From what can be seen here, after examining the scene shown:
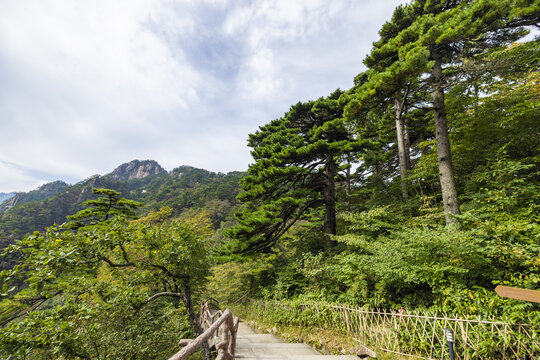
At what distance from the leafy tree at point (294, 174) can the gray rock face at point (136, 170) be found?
122715mm

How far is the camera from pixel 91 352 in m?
6.13

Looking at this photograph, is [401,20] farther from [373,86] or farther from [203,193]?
[203,193]

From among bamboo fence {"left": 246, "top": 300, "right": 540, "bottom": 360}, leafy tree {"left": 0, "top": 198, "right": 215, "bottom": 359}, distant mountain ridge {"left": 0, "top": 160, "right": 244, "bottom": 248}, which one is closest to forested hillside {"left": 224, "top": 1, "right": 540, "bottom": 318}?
bamboo fence {"left": 246, "top": 300, "right": 540, "bottom": 360}

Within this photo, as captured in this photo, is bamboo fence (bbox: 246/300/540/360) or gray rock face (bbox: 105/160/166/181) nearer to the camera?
bamboo fence (bbox: 246/300/540/360)

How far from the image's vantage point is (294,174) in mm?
9391

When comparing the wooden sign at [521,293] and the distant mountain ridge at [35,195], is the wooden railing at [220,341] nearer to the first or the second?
the wooden sign at [521,293]

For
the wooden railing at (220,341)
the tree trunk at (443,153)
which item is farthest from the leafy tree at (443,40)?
the wooden railing at (220,341)

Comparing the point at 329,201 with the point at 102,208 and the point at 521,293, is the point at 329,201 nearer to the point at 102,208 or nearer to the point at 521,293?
the point at 521,293

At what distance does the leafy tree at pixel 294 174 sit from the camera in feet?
27.6

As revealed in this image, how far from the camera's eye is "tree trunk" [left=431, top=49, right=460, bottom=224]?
5.92m

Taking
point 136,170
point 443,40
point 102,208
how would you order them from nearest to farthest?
point 443,40, point 102,208, point 136,170

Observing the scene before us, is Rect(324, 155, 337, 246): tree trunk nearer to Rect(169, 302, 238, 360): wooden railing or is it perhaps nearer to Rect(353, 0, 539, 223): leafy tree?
Rect(353, 0, 539, 223): leafy tree

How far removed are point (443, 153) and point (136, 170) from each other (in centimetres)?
13893

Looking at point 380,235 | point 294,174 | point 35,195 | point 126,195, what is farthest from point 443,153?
point 35,195
